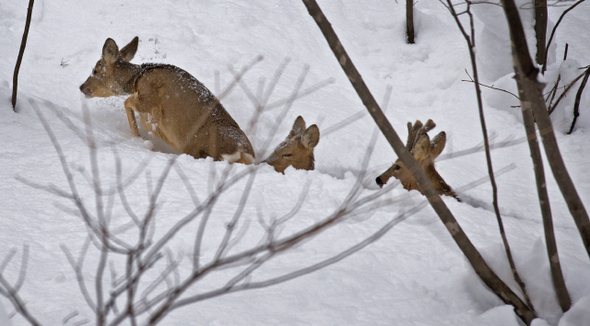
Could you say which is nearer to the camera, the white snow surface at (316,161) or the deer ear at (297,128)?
the white snow surface at (316,161)

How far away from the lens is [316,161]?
5508 mm

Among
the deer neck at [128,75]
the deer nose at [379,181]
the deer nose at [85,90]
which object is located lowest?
the deer nose at [379,181]

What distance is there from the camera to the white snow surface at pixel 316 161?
97.7 inches

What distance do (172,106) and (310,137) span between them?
1.55 meters

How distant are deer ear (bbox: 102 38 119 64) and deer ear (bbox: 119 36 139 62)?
0.94 ft

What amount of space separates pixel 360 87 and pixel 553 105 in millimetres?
4472

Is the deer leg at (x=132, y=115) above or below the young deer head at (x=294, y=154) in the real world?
above

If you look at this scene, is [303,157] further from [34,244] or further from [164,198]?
[34,244]

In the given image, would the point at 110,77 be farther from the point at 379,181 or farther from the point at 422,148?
the point at 422,148

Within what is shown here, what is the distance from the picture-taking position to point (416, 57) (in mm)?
7594

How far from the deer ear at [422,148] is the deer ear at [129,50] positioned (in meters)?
3.64

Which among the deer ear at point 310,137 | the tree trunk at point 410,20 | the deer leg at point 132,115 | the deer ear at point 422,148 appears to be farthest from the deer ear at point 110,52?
the tree trunk at point 410,20

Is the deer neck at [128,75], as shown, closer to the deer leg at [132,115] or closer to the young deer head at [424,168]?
the deer leg at [132,115]

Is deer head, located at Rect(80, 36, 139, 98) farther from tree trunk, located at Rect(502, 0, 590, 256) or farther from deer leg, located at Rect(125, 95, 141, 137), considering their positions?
tree trunk, located at Rect(502, 0, 590, 256)
